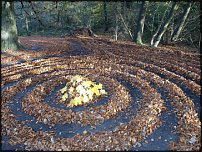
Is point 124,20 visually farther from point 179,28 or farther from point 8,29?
point 8,29

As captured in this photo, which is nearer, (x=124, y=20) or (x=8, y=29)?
(x=8, y=29)

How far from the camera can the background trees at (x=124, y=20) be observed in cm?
2850

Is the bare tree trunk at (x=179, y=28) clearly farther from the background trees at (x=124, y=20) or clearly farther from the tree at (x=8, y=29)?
the tree at (x=8, y=29)

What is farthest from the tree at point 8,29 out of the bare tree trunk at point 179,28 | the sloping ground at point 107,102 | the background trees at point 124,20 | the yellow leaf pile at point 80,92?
the bare tree trunk at point 179,28

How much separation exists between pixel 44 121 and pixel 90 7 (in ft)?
89.4

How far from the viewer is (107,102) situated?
49.4ft

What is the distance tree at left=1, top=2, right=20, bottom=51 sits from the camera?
21.9 m

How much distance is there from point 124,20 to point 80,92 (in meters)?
19.1

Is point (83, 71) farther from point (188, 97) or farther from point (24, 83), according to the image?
point (188, 97)

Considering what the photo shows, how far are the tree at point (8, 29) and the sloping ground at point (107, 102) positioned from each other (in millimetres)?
663

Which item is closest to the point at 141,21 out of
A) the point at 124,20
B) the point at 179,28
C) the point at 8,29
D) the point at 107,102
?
the point at 179,28

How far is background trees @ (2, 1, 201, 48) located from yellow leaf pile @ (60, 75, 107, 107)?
11.2m

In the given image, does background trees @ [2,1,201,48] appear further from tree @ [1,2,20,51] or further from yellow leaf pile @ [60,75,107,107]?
yellow leaf pile @ [60,75,107,107]

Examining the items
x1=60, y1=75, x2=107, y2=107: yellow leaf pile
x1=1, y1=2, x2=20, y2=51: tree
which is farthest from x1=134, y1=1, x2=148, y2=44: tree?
x1=60, y1=75, x2=107, y2=107: yellow leaf pile
